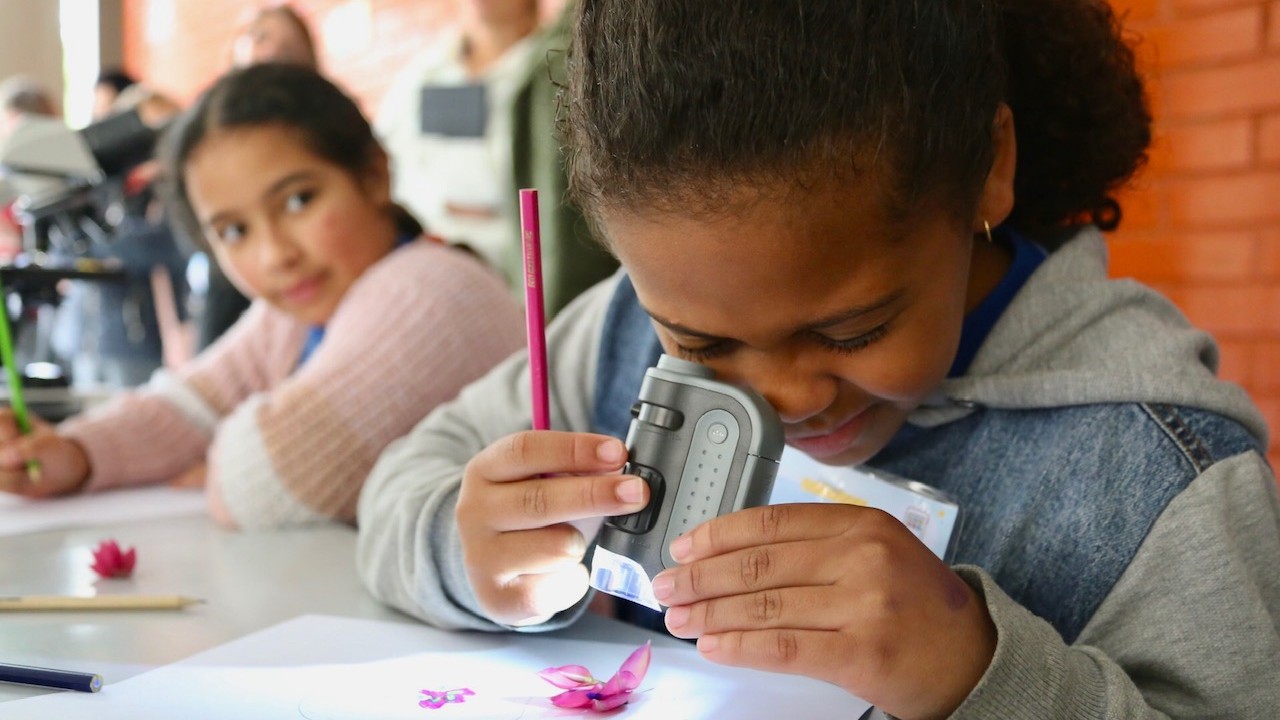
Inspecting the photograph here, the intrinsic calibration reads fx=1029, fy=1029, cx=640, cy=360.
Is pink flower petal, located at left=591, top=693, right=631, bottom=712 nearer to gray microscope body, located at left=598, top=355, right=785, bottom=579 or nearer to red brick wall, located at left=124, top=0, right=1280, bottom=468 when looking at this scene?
gray microscope body, located at left=598, top=355, right=785, bottom=579

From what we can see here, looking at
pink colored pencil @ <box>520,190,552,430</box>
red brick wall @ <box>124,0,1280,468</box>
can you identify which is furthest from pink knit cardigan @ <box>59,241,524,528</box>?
red brick wall @ <box>124,0,1280,468</box>

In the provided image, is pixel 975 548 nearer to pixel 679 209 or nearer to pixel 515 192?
pixel 679 209

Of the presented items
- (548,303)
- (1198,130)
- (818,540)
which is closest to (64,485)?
(548,303)

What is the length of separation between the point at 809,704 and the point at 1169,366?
0.30 m

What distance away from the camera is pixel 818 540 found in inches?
19.9

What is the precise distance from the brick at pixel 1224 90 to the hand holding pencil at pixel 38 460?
1651mm

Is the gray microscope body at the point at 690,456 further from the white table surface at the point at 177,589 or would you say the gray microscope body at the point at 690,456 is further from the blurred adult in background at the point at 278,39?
the blurred adult in background at the point at 278,39

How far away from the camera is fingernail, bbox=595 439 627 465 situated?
0.58 meters

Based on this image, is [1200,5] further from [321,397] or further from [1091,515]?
[321,397]

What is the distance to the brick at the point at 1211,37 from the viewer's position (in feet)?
5.01

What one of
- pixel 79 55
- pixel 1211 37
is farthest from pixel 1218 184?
pixel 79 55

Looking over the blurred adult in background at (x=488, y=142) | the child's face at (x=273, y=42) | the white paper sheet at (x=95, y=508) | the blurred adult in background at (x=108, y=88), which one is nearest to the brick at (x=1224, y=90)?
the blurred adult in background at (x=488, y=142)

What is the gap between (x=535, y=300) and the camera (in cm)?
62

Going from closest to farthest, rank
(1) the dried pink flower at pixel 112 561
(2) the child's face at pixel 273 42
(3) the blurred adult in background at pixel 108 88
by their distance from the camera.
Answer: (1) the dried pink flower at pixel 112 561 < (2) the child's face at pixel 273 42 < (3) the blurred adult in background at pixel 108 88
